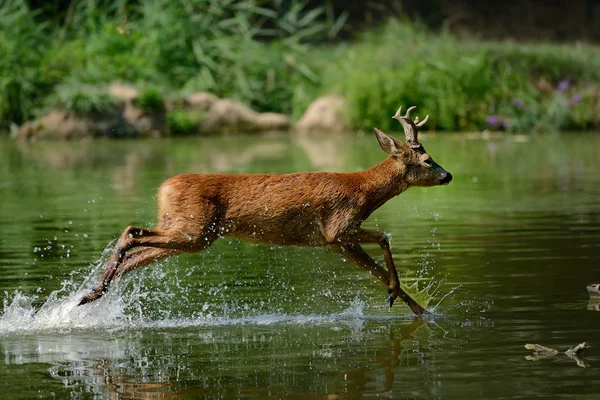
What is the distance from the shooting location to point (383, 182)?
9.85 meters

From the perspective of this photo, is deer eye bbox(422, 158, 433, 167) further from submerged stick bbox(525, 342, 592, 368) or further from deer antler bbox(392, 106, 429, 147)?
submerged stick bbox(525, 342, 592, 368)

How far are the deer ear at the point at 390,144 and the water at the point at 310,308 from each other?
1.17 meters

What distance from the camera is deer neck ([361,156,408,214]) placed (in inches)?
386

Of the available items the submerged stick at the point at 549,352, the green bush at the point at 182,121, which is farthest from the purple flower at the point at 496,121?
the submerged stick at the point at 549,352

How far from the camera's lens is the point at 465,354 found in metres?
7.78

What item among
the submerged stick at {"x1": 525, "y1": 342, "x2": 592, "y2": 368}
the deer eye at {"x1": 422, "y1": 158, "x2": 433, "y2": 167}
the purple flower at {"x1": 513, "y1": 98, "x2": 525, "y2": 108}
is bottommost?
the submerged stick at {"x1": 525, "y1": 342, "x2": 592, "y2": 368}

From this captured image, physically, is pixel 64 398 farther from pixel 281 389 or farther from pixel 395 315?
pixel 395 315

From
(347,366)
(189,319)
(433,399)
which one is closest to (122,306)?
(189,319)

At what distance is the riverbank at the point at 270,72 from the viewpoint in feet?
91.8

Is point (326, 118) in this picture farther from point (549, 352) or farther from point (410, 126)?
point (549, 352)

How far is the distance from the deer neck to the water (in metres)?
0.82

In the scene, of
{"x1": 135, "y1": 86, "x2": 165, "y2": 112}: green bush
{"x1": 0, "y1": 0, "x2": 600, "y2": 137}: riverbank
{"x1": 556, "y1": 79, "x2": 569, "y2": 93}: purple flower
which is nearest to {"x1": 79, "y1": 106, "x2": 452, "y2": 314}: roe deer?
{"x1": 0, "y1": 0, "x2": 600, "y2": 137}: riverbank

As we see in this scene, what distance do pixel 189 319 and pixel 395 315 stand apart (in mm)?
1539

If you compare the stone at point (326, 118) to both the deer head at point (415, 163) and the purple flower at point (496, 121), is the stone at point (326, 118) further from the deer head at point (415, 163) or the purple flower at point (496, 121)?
the deer head at point (415, 163)
